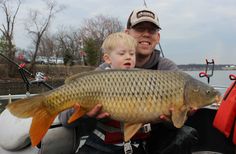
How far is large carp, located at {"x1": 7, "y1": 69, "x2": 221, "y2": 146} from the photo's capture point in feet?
9.41

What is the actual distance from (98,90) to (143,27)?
3.78 feet

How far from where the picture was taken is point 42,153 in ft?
11.6

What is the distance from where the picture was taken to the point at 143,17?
377 cm

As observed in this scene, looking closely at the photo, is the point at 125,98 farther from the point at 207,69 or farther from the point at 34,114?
the point at 207,69

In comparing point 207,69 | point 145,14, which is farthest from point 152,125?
point 207,69

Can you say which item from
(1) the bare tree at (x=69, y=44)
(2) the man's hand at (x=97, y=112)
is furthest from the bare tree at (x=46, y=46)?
(2) the man's hand at (x=97, y=112)

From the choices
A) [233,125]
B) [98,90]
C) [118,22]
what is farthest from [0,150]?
[118,22]

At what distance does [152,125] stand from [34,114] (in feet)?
3.99

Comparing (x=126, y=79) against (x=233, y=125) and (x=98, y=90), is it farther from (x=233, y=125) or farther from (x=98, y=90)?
(x=233, y=125)

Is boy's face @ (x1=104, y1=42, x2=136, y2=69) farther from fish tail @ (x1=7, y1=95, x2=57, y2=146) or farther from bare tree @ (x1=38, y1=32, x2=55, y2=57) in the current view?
bare tree @ (x1=38, y1=32, x2=55, y2=57)

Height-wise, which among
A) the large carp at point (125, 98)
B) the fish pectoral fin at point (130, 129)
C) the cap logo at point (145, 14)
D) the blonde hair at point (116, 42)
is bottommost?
the fish pectoral fin at point (130, 129)

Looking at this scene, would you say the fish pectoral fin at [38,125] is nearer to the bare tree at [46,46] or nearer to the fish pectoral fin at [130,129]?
the fish pectoral fin at [130,129]

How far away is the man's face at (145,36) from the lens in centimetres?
376

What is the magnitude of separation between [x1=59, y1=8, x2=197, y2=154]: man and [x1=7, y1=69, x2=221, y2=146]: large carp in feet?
0.57
